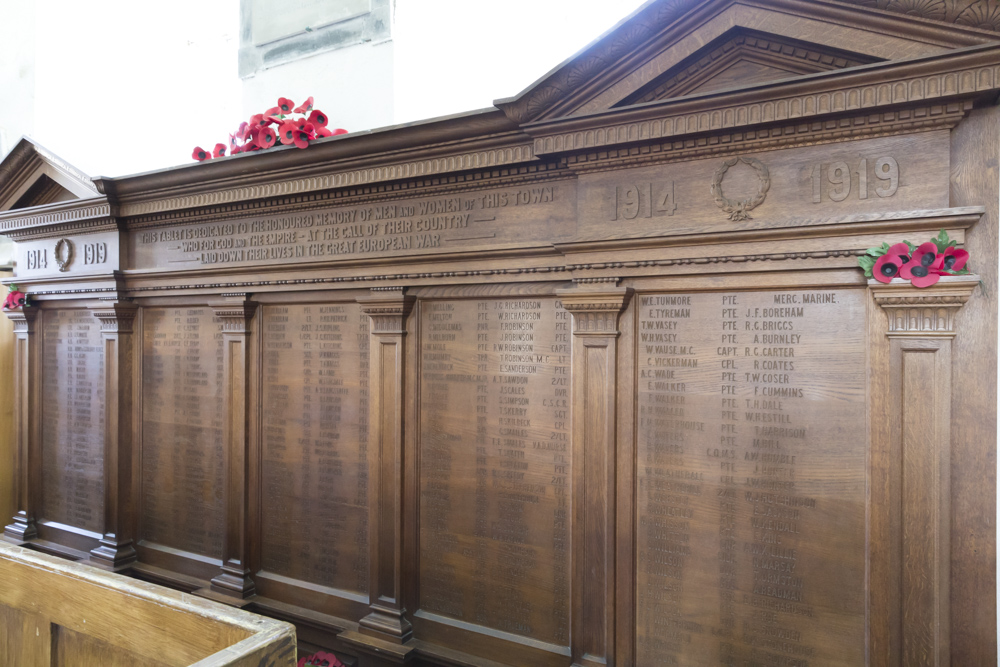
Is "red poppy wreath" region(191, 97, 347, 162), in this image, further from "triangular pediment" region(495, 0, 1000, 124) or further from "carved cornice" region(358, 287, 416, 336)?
"triangular pediment" region(495, 0, 1000, 124)

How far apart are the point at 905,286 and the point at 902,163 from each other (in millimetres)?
418

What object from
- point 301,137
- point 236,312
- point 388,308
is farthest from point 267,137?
point 388,308

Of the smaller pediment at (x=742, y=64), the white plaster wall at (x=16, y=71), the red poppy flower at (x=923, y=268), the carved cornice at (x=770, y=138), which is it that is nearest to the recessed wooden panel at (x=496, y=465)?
the carved cornice at (x=770, y=138)

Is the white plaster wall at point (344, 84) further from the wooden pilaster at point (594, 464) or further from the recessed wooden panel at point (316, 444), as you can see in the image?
the wooden pilaster at point (594, 464)

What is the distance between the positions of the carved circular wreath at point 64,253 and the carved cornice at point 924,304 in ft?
15.9

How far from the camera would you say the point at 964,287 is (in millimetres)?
1874

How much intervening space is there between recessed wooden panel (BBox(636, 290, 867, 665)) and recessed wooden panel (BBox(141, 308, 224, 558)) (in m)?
2.66

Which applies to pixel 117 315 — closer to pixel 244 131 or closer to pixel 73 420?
pixel 73 420

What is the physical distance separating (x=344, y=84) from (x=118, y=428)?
2.72 metres

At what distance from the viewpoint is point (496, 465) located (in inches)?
110

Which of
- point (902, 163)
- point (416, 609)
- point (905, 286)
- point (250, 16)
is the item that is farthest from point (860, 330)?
point (250, 16)

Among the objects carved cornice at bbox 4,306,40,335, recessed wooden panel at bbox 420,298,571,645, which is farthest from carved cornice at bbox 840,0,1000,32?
carved cornice at bbox 4,306,40,335

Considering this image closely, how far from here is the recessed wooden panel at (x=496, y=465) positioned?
265cm

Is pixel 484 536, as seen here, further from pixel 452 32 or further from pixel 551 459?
pixel 452 32
